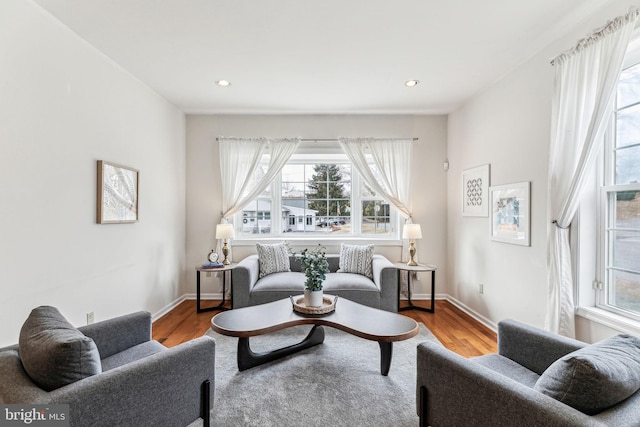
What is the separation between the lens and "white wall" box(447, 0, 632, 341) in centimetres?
247

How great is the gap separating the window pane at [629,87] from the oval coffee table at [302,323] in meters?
2.04

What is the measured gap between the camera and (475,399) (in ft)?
4.07

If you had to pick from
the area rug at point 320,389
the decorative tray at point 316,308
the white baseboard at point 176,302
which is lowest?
the area rug at point 320,389

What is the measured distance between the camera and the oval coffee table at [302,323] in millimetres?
2002

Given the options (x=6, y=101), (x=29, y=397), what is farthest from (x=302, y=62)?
(x=29, y=397)

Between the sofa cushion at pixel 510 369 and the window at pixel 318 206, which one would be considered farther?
the window at pixel 318 206

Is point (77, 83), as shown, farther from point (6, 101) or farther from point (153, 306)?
point (153, 306)

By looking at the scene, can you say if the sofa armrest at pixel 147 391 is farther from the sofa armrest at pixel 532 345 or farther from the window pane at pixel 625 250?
the window pane at pixel 625 250

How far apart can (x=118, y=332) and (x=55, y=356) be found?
755 millimetres

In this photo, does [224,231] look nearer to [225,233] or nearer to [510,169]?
[225,233]

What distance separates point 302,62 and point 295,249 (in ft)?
Answer: 7.94

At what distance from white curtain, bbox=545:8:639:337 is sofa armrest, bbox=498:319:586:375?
2.41ft

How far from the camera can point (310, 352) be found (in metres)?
2.59

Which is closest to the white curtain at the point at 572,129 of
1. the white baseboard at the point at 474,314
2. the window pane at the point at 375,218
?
the white baseboard at the point at 474,314
